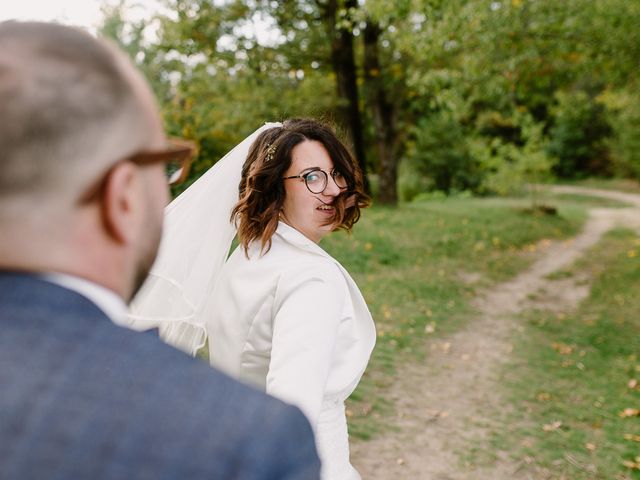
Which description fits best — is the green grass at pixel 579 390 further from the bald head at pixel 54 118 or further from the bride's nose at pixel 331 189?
the bald head at pixel 54 118

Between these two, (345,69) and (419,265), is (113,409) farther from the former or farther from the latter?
(345,69)

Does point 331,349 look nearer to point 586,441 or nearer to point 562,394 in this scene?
point 586,441

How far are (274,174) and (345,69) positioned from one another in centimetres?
1630

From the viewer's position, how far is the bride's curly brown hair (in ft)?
7.31

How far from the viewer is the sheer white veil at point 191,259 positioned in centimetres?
232

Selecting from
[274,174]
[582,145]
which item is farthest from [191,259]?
[582,145]

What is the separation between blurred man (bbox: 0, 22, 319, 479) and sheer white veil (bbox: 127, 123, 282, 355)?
1314 millimetres

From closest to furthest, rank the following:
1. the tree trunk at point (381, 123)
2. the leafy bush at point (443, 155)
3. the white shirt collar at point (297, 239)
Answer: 1. the white shirt collar at point (297, 239)
2. the tree trunk at point (381, 123)
3. the leafy bush at point (443, 155)

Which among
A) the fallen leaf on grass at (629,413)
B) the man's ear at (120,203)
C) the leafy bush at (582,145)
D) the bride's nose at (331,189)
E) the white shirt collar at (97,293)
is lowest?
the leafy bush at (582,145)

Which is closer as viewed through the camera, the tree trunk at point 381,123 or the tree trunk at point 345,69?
the tree trunk at point 345,69

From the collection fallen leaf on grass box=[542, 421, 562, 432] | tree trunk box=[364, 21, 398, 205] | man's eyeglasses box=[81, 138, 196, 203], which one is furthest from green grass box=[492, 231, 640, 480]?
tree trunk box=[364, 21, 398, 205]

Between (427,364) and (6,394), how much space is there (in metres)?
6.70

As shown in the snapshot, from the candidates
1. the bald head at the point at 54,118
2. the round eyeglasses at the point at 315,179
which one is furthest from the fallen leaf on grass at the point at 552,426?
the bald head at the point at 54,118

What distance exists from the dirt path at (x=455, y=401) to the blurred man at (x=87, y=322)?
419cm
